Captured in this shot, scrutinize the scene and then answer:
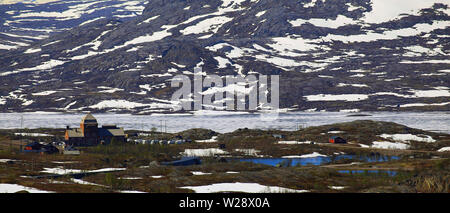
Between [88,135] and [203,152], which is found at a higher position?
[88,135]

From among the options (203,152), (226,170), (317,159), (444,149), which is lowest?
(317,159)

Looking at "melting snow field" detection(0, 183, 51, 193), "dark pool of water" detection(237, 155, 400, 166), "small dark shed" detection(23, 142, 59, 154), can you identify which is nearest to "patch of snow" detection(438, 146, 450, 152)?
"dark pool of water" detection(237, 155, 400, 166)

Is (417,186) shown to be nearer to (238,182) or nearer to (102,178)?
(238,182)

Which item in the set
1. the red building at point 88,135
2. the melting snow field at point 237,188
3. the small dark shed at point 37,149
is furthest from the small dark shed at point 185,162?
the red building at point 88,135

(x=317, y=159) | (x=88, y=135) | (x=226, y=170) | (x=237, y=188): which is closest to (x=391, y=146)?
(x=317, y=159)

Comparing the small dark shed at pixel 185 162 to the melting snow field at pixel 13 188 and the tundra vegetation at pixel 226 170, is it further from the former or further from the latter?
the melting snow field at pixel 13 188

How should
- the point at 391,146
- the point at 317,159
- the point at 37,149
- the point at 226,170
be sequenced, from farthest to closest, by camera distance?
the point at 391,146 → the point at 317,159 → the point at 37,149 → the point at 226,170

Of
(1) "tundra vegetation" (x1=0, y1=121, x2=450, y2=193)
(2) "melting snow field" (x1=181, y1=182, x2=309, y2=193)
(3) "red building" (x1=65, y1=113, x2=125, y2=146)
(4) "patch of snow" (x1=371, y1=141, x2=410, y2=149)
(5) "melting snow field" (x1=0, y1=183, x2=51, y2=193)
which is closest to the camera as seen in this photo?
(5) "melting snow field" (x1=0, y1=183, x2=51, y2=193)

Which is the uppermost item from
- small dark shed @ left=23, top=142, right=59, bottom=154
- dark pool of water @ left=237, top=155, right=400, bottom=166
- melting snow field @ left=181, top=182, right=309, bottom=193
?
small dark shed @ left=23, top=142, right=59, bottom=154

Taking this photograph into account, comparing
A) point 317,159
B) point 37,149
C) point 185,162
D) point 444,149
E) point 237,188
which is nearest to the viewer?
point 237,188

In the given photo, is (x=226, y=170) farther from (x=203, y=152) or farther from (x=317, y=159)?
(x=203, y=152)

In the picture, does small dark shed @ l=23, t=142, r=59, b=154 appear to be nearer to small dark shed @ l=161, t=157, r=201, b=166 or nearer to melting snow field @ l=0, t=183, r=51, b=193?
small dark shed @ l=161, t=157, r=201, b=166
